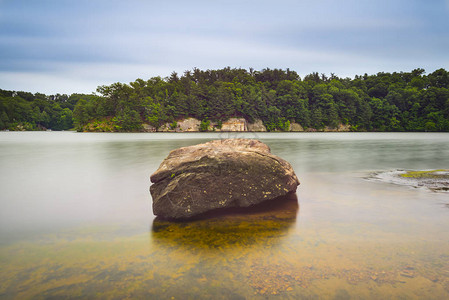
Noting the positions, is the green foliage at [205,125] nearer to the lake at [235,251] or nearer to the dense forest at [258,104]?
the dense forest at [258,104]

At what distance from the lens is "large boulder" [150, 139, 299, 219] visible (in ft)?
16.6

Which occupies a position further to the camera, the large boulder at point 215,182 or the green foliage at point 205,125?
the green foliage at point 205,125

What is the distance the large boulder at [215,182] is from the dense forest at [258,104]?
9473 cm

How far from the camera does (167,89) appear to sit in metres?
110

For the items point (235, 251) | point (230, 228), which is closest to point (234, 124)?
point (230, 228)

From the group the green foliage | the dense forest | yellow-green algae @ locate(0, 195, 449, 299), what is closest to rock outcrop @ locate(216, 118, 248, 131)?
the dense forest

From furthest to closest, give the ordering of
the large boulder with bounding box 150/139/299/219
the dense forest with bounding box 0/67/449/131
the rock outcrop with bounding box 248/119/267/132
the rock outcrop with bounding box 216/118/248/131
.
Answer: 1. the rock outcrop with bounding box 248/119/267/132
2. the rock outcrop with bounding box 216/118/248/131
3. the dense forest with bounding box 0/67/449/131
4. the large boulder with bounding box 150/139/299/219

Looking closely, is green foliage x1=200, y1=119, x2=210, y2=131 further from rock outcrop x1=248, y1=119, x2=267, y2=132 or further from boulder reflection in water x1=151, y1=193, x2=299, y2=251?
boulder reflection in water x1=151, y1=193, x2=299, y2=251

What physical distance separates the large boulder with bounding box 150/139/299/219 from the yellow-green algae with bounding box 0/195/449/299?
0.64 metres

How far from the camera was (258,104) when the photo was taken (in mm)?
107750

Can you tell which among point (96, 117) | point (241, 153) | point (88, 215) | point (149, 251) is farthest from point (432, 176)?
point (96, 117)

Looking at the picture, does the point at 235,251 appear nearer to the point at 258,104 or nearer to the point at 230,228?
the point at 230,228

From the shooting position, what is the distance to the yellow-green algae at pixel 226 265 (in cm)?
275

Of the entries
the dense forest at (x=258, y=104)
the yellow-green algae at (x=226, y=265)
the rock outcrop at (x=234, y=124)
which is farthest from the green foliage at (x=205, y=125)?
the yellow-green algae at (x=226, y=265)
